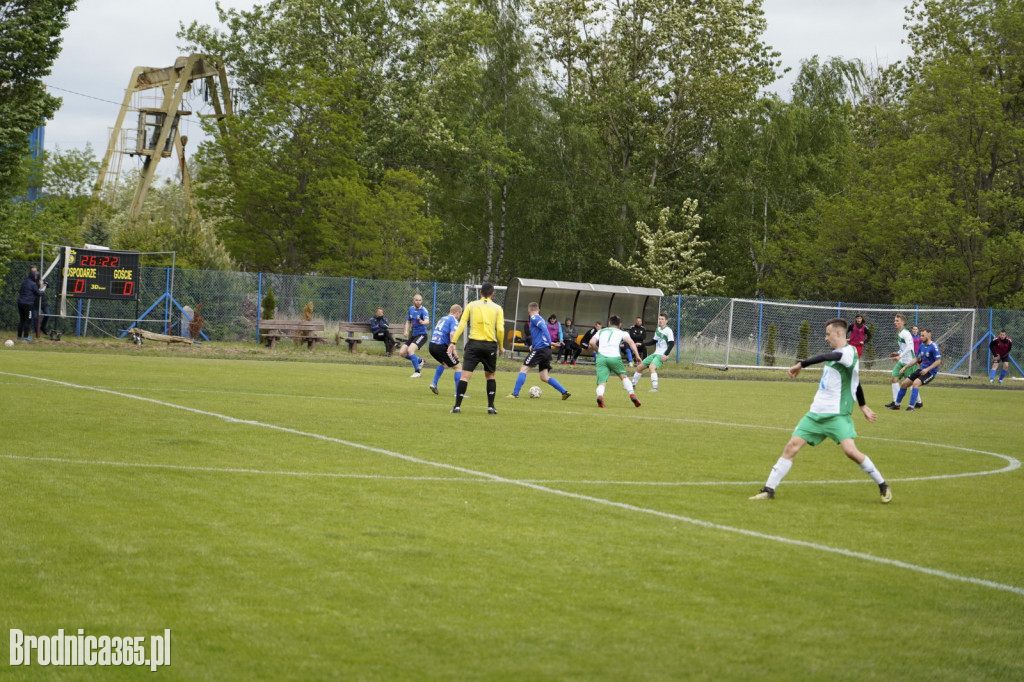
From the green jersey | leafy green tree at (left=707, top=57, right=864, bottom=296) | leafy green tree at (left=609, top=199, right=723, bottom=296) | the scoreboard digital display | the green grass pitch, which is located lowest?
the green grass pitch

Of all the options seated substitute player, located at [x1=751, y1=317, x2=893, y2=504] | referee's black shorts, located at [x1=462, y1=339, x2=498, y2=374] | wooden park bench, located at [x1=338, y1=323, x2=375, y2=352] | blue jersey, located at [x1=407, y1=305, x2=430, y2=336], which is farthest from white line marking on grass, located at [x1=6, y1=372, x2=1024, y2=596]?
wooden park bench, located at [x1=338, y1=323, x2=375, y2=352]

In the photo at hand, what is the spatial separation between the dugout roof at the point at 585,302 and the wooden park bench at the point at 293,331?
7.66m

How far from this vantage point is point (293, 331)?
39.8 metres

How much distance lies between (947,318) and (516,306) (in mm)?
17528

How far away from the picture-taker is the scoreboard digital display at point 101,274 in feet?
116

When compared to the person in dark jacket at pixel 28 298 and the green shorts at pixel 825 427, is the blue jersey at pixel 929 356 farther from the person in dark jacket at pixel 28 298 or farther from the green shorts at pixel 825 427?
the person in dark jacket at pixel 28 298

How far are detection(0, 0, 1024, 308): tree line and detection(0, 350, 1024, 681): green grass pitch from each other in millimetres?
36101

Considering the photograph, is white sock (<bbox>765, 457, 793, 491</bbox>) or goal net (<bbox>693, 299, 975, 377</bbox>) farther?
goal net (<bbox>693, 299, 975, 377</bbox>)

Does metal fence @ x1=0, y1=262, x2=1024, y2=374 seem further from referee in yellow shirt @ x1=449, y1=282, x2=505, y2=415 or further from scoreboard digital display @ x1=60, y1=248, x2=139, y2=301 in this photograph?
referee in yellow shirt @ x1=449, y1=282, x2=505, y2=415

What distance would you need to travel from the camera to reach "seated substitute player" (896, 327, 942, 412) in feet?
80.2

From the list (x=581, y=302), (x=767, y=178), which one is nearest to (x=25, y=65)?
(x=581, y=302)

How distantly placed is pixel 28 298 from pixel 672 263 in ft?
105

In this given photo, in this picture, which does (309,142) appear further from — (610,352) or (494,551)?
(494,551)

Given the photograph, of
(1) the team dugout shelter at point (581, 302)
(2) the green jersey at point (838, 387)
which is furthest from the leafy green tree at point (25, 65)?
(2) the green jersey at point (838, 387)
